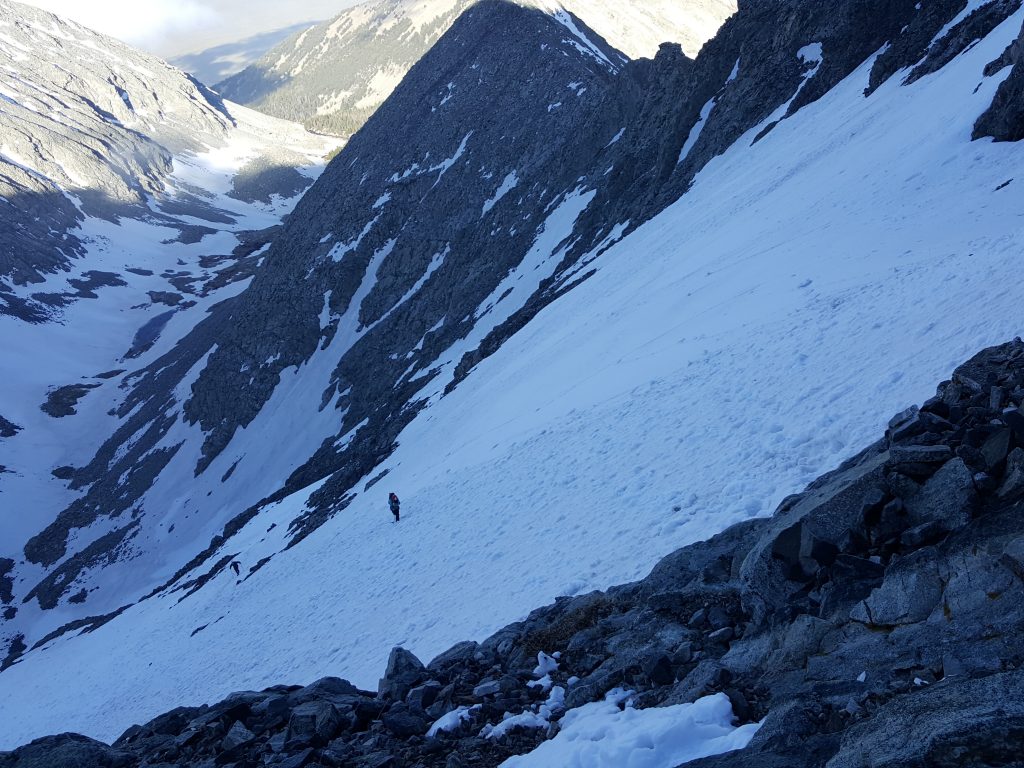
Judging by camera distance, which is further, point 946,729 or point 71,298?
point 71,298

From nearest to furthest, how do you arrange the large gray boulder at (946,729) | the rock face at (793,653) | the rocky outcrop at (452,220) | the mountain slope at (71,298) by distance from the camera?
1. the large gray boulder at (946,729)
2. the rock face at (793,653)
3. the rocky outcrop at (452,220)
4. the mountain slope at (71,298)

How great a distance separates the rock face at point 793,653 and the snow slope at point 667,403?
9.11 feet

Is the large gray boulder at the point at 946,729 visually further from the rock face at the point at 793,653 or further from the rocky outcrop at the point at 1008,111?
the rocky outcrop at the point at 1008,111

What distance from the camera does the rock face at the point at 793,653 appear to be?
16.3ft

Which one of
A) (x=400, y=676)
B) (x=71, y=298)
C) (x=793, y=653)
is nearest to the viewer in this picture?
(x=793, y=653)

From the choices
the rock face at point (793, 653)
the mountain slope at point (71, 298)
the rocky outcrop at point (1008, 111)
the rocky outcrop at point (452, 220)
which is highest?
the mountain slope at point (71, 298)

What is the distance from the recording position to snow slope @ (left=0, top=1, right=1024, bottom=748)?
1279cm

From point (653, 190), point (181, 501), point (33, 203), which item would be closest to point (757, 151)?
point (653, 190)

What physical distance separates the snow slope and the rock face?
2.78m

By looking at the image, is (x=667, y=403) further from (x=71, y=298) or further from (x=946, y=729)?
(x=71, y=298)

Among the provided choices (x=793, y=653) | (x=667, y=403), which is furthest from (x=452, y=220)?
(x=793, y=653)

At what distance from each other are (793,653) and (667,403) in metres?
10.6

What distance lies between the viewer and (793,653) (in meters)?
6.65

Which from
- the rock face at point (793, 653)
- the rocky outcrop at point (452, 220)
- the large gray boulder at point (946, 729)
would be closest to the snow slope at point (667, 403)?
the rock face at point (793, 653)
